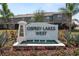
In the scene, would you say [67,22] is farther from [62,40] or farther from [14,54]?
[14,54]

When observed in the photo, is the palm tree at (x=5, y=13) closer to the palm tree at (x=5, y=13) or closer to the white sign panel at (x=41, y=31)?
the palm tree at (x=5, y=13)

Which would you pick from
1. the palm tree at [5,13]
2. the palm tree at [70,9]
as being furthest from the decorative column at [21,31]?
the palm tree at [70,9]

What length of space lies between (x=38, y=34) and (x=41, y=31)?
7.6 inches

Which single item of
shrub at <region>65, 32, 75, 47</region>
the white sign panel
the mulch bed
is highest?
the white sign panel

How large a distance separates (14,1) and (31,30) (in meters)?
1.61

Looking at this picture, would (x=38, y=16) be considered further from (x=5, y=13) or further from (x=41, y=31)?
(x=5, y=13)

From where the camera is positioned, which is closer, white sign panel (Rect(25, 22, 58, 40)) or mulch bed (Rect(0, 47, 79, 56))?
mulch bed (Rect(0, 47, 79, 56))

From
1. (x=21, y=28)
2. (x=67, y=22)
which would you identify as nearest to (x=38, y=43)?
(x=21, y=28)

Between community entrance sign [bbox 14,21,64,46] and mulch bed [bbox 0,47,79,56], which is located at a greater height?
community entrance sign [bbox 14,21,64,46]

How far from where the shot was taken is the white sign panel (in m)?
12.3

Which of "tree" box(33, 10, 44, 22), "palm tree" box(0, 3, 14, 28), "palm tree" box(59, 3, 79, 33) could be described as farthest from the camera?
"palm tree" box(59, 3, 79, 33)

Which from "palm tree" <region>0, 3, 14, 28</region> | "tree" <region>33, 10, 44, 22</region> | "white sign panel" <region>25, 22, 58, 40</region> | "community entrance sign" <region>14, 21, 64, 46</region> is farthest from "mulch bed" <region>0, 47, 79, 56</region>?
"palm tree" <region>0, 3, 14, 28</region>

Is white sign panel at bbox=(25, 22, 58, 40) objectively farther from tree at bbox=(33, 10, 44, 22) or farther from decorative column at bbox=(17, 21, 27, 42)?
tree at bbox=(33, 10, 44, 22)

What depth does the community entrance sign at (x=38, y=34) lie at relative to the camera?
12281 mm
